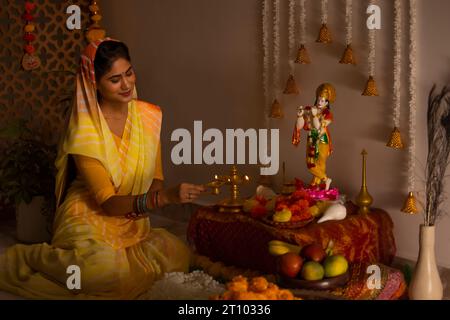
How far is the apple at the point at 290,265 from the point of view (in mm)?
2424

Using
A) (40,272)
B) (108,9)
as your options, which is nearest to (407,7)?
(40,272)

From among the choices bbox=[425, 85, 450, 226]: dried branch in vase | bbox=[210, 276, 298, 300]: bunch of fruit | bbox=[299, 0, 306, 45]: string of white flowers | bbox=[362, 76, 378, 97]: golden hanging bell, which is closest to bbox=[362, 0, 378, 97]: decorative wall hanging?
bbox=[362, 76, 378, 97]: golden hanging bell

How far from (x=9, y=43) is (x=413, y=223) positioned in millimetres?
3179

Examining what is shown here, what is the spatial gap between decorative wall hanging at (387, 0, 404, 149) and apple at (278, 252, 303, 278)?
117cm

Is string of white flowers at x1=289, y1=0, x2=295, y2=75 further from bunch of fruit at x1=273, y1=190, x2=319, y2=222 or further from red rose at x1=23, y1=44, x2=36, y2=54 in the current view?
red rose at x1=23, y1=44, x2=36, y2=54

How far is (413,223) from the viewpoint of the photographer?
346 cm

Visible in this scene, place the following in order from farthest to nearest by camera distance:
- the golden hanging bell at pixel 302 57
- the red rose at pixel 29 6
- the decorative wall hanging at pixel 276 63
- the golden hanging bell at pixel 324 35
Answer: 1. the red rose at pixel 29 6
2. the decorative wall hanging at pixel 276 63
3. the golden hanging bell at pixel 302 57
4. the golden hanging bell at pixel 324 35

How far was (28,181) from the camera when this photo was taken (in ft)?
14.1

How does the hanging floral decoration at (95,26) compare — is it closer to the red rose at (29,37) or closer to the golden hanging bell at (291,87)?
the red rose at (29,37)

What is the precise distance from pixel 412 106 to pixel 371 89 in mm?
221

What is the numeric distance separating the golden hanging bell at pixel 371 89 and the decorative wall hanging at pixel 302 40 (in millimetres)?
457

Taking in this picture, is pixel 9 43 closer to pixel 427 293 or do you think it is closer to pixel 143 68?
pixel 143 68

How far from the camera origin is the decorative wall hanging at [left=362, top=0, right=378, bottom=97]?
3434 millimetres


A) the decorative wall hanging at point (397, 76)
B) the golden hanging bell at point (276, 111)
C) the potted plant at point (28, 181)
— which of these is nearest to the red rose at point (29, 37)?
the potted plant at point (28, 181)
